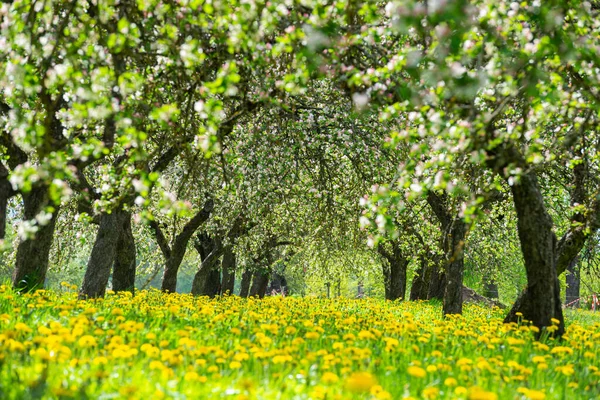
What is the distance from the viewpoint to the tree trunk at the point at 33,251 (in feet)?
33.0

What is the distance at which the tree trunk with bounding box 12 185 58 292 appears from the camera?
10.1m

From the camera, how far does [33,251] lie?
33.9 ft

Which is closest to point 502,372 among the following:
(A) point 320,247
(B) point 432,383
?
(B) point 432,383

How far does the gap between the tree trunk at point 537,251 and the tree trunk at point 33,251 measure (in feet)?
26.0

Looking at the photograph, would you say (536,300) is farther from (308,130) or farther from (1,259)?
(1,259)

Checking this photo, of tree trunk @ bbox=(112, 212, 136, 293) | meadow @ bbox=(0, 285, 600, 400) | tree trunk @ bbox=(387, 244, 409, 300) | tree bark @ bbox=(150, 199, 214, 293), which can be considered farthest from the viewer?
tree trunk @ bbox=(387, 244, 409, 300)

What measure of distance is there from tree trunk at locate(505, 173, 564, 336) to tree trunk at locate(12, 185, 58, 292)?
311 inches

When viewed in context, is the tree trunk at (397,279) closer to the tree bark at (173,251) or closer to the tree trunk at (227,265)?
the tree trunk at (227,265)

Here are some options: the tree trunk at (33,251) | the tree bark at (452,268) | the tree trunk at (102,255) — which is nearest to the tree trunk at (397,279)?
the tree bark at (452,268)

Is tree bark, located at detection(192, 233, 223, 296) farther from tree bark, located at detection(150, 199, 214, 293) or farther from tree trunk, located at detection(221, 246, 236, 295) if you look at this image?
tree bark, located at detection(150, 199, 214, 293)

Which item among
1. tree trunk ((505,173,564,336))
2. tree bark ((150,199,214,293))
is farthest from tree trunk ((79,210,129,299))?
tree trunk ((505,173,564,336))

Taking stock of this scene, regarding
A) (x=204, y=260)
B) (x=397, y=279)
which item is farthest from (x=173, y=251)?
(x=397, y=279)

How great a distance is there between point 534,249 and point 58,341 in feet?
20.6

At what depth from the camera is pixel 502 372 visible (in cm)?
501
